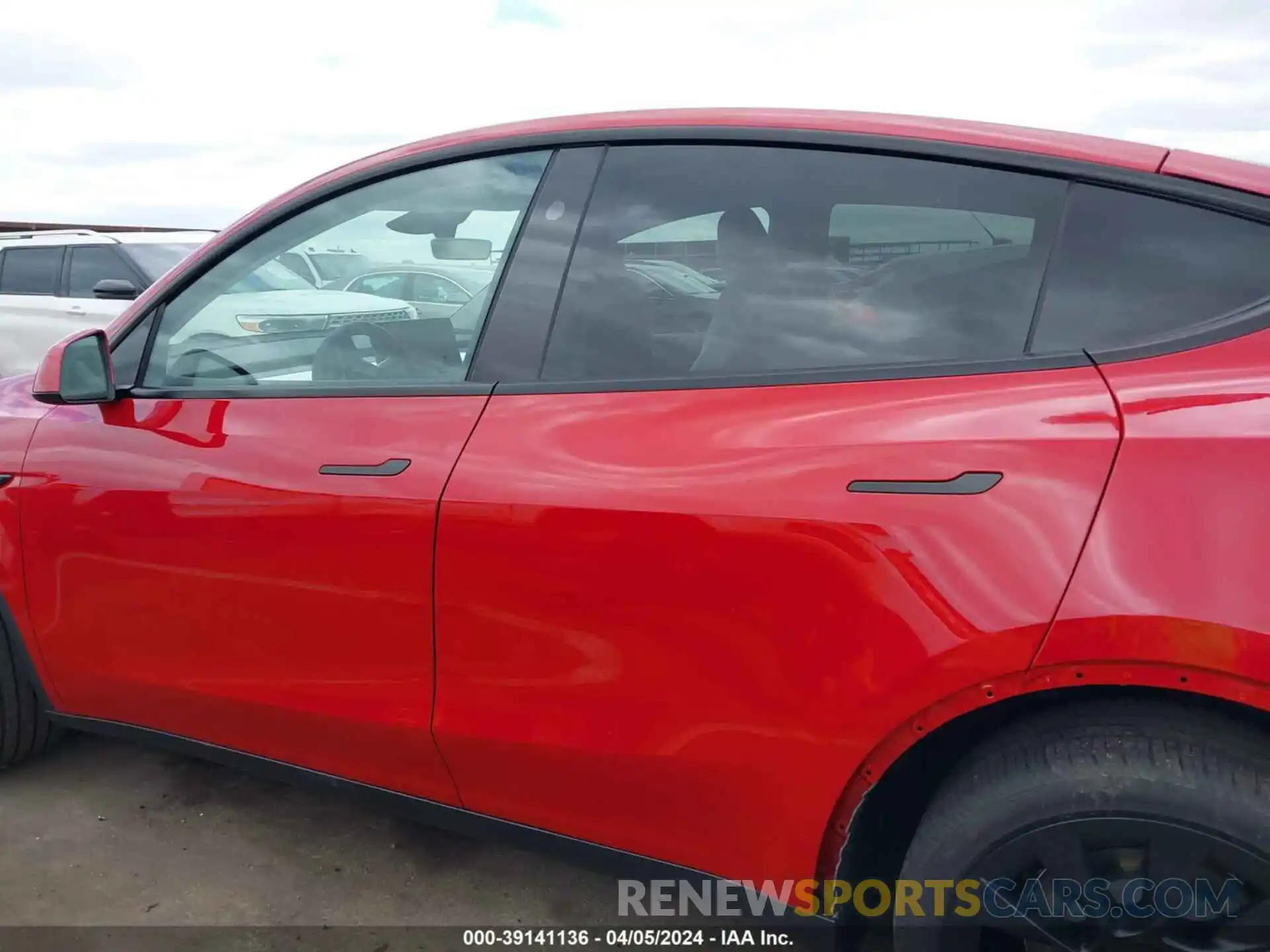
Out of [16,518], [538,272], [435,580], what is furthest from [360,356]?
[16,518]

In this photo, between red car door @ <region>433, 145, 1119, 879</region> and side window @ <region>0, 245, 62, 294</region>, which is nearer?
red car door @ <region>433, 145, 1119, 879</region>

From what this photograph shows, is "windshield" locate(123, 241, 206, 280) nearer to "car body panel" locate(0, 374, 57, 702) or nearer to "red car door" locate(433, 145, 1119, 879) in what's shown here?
"car body panel" locate(0, 374, 57, 702)

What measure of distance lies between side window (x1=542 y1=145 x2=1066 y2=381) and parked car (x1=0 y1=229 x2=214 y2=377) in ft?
21.5

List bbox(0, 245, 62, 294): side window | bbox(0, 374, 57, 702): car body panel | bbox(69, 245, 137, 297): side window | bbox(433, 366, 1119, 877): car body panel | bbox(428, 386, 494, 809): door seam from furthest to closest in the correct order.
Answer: bbox(0, 245, 62, 294): side window → bbox(69, 245, 137, 297): side window → bbox(0, 374, 57, 702): car body panel → bbox(428, 386, 494, 809): door seam → bbox(433, 366, 1119, 877): car body panel

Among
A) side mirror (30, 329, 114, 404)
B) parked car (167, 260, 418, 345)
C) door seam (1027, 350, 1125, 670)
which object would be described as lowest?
door seam (1027, 350, 1125, 670)

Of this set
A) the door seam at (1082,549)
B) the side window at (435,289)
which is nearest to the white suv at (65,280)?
the side window at (435,289)

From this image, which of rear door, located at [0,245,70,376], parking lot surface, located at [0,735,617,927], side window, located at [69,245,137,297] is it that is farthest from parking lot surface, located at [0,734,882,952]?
side window, located at [69,245,137,297]

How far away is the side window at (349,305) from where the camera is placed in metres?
2.09

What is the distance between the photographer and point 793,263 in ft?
6.00

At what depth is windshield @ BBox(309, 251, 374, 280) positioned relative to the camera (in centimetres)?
241

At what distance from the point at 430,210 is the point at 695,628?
114 cm

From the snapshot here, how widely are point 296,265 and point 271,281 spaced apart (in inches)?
3.4

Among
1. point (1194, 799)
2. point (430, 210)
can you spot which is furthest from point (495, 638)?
point (1194, 799)

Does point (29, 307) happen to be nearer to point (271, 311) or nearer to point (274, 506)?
point (271, 311)
